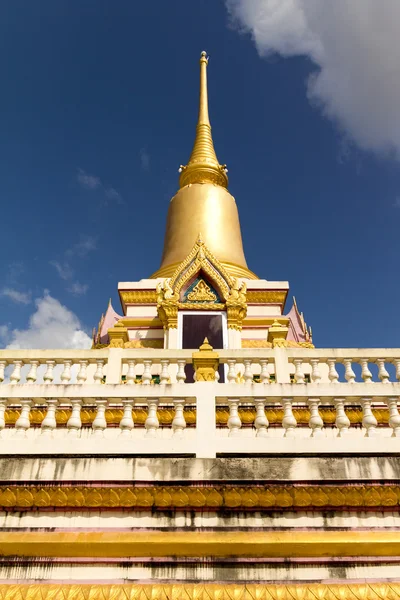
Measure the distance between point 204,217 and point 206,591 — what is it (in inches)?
558

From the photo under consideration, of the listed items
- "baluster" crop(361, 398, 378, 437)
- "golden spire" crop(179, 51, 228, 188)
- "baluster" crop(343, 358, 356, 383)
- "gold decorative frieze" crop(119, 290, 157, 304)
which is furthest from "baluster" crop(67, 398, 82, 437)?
"golden spire" crop(179, 51, 228, 188)

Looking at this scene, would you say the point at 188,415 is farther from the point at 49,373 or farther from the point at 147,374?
the point at 49,373

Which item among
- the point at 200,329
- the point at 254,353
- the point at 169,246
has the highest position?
the point at 169,246

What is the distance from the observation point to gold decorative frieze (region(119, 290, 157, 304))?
43.5 ft

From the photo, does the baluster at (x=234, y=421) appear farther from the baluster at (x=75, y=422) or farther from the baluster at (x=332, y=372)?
the baluster at (x=332, y=372)

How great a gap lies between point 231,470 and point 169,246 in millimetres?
12938

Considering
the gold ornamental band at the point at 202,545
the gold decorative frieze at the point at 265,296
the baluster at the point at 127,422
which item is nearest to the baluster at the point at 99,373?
the baluster at the point at 127,422

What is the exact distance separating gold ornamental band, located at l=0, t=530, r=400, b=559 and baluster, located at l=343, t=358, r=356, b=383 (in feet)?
7.12

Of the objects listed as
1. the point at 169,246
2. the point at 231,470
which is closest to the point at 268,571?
the point at 231,470

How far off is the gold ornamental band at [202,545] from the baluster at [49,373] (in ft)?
7.76

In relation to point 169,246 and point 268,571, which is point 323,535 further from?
point 169,246

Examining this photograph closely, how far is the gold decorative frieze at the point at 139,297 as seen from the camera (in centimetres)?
1326

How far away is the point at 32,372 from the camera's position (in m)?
6.26

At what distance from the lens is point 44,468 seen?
14.4ft
